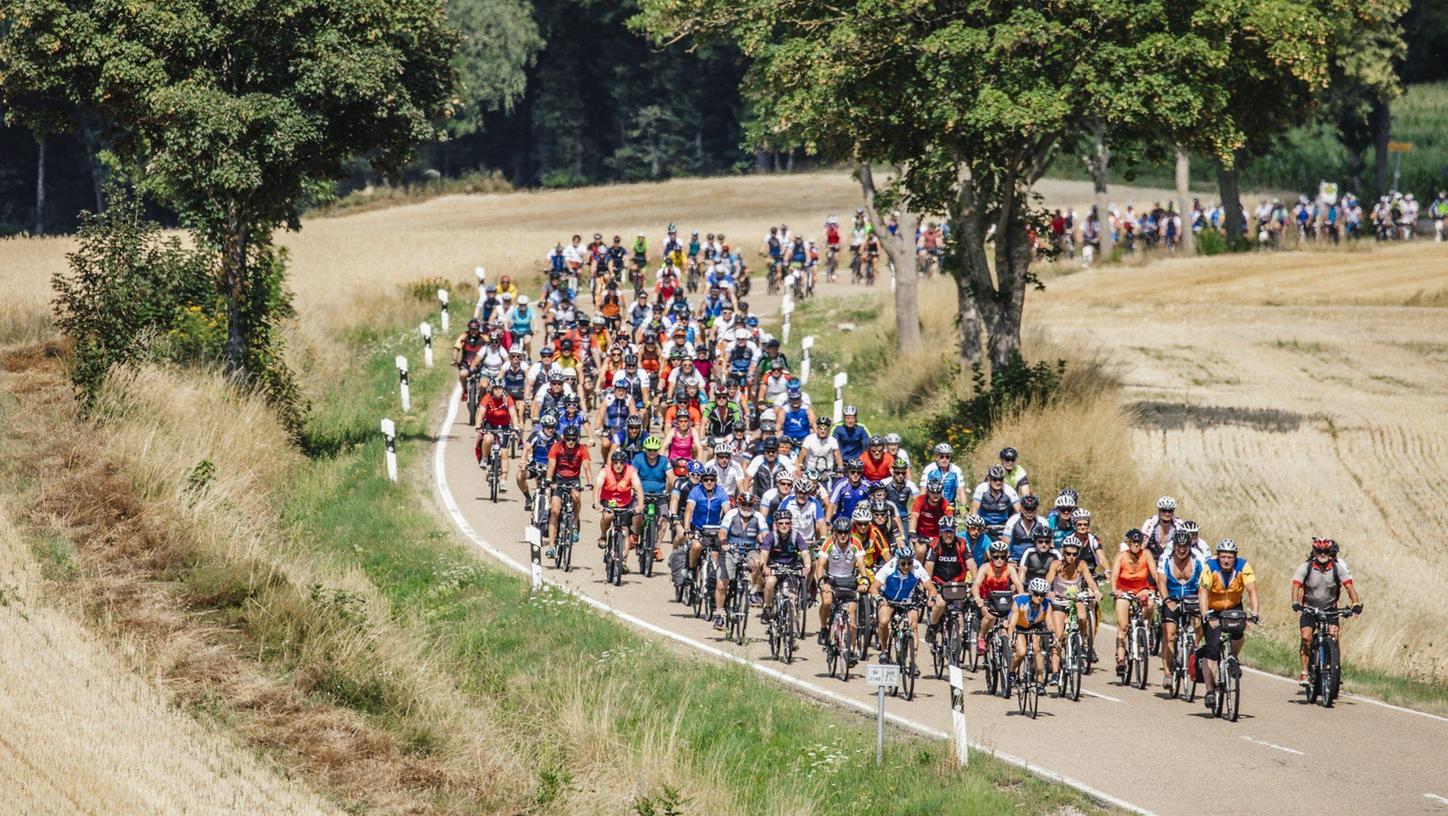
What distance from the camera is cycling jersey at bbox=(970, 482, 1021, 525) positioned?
2045cm

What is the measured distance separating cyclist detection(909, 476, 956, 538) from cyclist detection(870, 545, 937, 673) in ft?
6.88

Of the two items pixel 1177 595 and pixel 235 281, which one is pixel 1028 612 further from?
pixel 235 281

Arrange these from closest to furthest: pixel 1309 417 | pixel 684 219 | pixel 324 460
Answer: pixel 324 460 → pixel 1309 417 → pixel 684 219

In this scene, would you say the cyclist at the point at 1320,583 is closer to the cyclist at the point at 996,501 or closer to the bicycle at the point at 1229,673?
the bicycle at the point at 1229,673

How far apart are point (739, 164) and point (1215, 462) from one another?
78.9 metres

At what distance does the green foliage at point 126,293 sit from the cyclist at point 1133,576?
51.8 feet

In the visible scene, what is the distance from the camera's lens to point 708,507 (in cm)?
2081

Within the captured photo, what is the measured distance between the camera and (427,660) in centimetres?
1842

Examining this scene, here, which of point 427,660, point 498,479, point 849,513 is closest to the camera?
point 427,660

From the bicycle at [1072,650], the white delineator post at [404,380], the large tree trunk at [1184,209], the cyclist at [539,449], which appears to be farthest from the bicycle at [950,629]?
the large tree trunk at [1184,209]

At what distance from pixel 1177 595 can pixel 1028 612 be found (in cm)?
188

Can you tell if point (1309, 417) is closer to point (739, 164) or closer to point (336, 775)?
point (336, 775)

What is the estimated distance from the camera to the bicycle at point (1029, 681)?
1780 centimetres

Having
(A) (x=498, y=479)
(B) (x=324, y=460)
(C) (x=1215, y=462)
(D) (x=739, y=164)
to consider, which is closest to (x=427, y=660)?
(A) (x=498, y=479)
